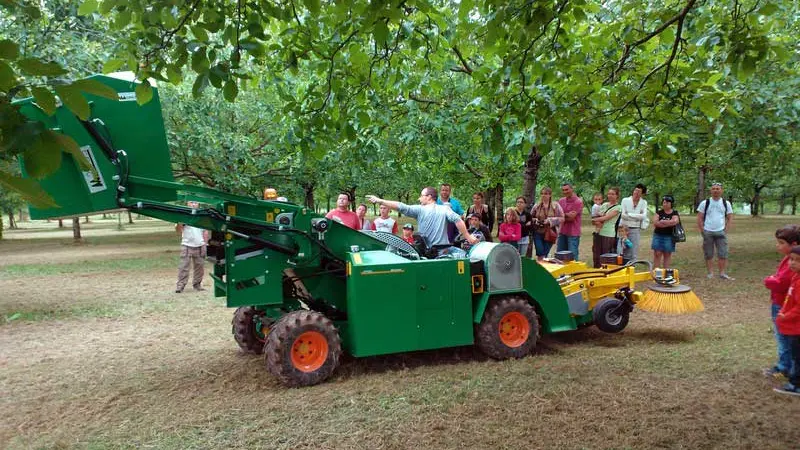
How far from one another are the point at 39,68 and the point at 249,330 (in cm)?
458

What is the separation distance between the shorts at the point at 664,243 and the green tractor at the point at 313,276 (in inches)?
165

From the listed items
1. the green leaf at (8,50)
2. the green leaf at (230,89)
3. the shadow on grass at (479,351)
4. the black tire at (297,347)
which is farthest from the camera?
the shadow on grass at (479,351)

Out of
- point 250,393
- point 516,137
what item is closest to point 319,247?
point 250,393

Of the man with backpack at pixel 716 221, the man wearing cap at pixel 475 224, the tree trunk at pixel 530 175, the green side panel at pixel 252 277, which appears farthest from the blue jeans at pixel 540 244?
the green side panel at pixel 252 277

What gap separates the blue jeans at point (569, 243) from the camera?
941cm

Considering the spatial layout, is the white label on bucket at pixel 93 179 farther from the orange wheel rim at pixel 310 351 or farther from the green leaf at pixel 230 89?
the orange wheel rim at pixel 310 351

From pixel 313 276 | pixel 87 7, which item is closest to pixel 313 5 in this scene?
pixel 87 7

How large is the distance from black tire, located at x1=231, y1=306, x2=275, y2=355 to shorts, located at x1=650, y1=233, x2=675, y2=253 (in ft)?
25.1

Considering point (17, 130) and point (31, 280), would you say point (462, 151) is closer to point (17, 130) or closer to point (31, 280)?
point (17, 130)

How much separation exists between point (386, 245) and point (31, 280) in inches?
463

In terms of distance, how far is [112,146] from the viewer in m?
4.31

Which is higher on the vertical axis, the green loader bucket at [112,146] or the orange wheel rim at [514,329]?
the green loader bucket at [112,146]

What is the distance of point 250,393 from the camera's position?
4785mm

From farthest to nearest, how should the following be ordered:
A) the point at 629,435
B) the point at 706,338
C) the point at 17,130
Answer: the point at 706,338 → the point at 629,435 → the point at 17,130
